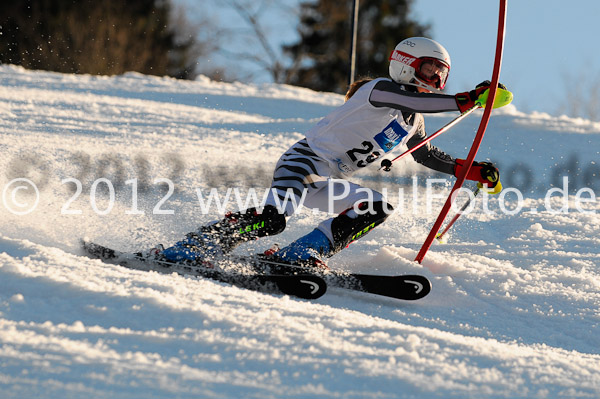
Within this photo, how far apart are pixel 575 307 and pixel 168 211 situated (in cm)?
322

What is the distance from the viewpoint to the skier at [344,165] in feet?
13.0

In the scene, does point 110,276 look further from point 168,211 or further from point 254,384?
point 168,211

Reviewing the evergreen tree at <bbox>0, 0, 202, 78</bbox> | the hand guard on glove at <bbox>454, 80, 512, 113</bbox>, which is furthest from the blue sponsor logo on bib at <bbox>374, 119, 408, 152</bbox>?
the evergreen tree at <bbox>0, 0, 202, 78</bbox>

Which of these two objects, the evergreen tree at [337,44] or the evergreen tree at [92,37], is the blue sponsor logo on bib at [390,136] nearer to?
the evergreen tree at [92,37]

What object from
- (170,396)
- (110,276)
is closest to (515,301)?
(110,276)

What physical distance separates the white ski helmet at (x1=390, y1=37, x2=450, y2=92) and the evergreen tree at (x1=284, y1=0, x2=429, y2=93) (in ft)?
74.9

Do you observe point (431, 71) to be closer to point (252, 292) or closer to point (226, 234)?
point (226, 234)

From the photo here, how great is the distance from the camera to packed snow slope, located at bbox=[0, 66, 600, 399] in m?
2.41

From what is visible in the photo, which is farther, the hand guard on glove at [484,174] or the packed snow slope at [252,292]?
the hand guard on glove at [484,174]

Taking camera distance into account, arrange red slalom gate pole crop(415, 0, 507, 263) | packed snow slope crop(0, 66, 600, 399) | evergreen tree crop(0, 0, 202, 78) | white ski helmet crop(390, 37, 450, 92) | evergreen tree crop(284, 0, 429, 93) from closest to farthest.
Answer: packed snow slope crop(0, 66, 600, 399), red slalom gate pole crop(415, 0, 507, 263), white ski helmet crop(390, 37, 450, 92), evergreen tree crop(0, 0, 202, 78), evergreen tree crop(284, 0, 429, 93)

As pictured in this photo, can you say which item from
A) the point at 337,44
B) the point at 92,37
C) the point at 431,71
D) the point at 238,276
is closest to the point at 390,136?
the point at 431,71

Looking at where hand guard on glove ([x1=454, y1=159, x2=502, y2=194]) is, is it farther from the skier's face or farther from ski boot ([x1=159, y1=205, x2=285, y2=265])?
ski boot ([x1=159, y1=205, x2=285, y2=265])

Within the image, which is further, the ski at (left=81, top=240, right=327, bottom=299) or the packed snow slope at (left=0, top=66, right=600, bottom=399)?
the ski at (left=81, top=240, right=327, bottom=299)

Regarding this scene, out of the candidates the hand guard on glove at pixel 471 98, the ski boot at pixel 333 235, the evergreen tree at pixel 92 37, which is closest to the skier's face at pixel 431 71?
the hand guard on glove at pixel 471 98
